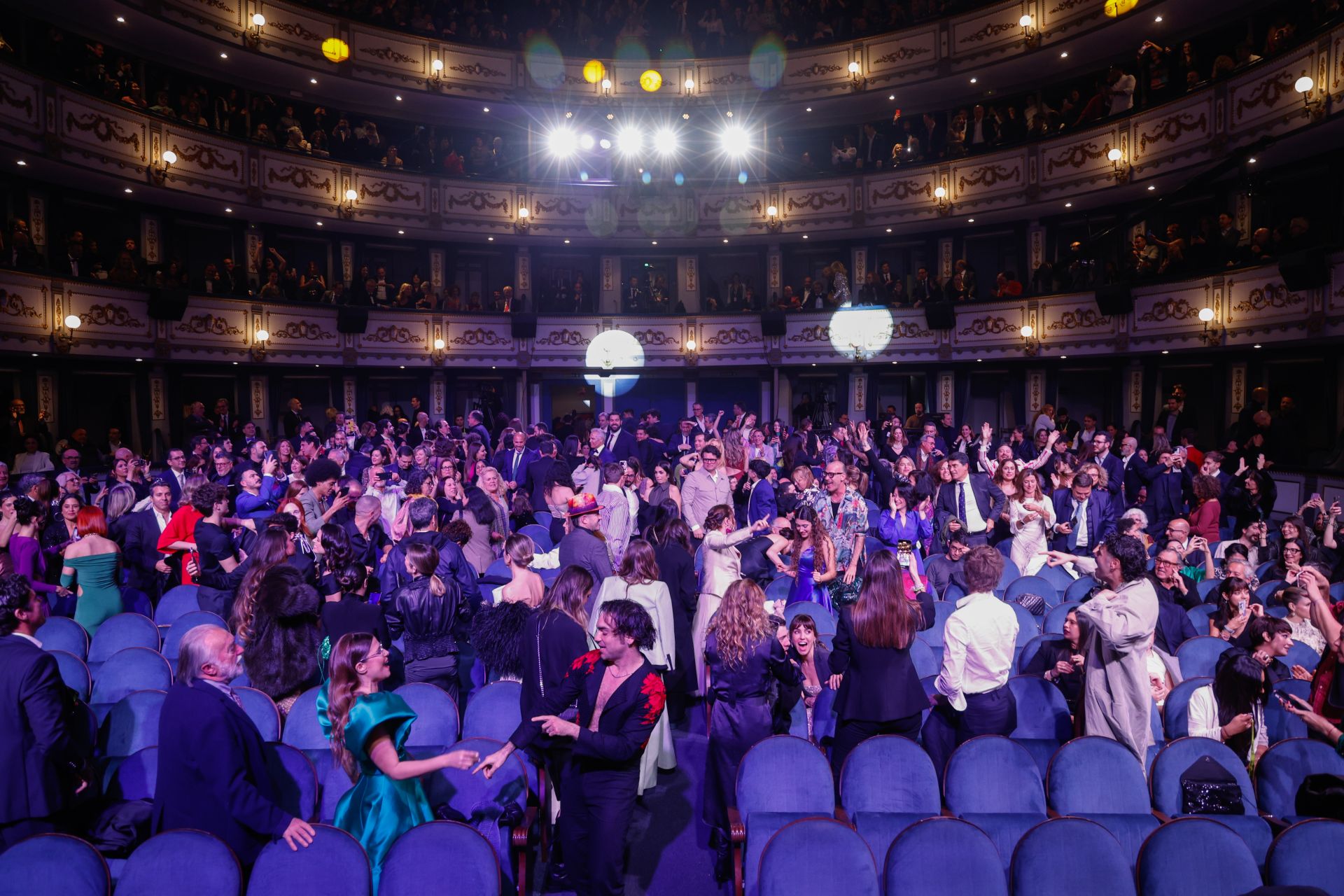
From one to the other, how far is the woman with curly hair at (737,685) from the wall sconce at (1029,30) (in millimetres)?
16413

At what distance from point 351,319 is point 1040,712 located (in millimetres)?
16787

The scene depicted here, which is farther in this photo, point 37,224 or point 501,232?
point 501,232

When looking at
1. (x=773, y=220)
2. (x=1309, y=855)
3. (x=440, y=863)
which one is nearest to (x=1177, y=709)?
(x=1309, y=855)

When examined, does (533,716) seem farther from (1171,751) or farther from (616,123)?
(616,123)

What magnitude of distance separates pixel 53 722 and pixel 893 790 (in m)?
3.73

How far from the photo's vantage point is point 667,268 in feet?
72.1

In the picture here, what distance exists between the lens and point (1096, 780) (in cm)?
400

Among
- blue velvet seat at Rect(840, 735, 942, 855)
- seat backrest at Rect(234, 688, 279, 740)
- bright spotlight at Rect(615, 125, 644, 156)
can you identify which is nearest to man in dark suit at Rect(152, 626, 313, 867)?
seat backrest at Rect(234, 688, 279, 740)

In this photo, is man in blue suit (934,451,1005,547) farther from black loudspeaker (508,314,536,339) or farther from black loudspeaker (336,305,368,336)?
black loudspeaker (336,305,368,336)

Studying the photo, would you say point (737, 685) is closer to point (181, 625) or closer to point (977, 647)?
point (977, 647)

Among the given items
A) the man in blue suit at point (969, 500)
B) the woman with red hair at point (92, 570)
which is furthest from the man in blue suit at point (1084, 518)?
the woman with red hair at point (92, 570)

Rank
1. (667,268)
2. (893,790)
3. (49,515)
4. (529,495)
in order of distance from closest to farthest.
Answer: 1. (893,790)
2. (49,515)
3. (529,495)
4. (667,268)

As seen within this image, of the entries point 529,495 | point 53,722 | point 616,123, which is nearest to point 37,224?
point 529,495

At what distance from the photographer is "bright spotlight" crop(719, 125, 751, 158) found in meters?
20.4
